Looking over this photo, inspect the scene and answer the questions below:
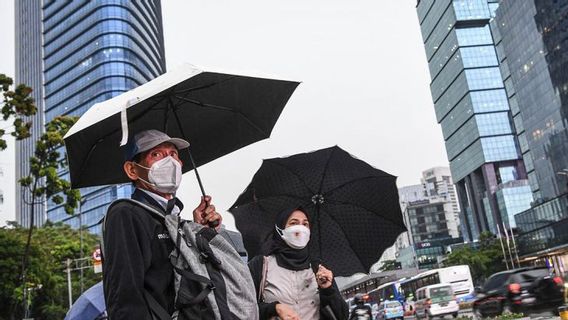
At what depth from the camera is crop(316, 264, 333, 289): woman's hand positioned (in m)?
3.75

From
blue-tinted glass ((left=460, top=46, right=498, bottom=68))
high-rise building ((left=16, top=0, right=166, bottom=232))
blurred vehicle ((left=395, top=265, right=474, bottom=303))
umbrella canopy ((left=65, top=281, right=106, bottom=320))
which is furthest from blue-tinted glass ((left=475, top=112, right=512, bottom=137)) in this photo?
umbrella canopy ((left=65, top=281, right=106, bottom=320))

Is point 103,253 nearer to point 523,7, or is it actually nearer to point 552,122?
point 552,122

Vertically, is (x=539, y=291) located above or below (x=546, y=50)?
below

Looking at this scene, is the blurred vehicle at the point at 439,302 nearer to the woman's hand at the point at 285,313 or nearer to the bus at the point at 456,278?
the bus at the point at 456,278

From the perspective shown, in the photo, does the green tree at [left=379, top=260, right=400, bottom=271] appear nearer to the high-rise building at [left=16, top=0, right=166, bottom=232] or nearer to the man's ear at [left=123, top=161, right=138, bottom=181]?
the high-rise building at [left=16, top=0, right=166, bottom=232]

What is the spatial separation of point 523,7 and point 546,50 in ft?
33.6

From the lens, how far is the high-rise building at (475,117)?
110125mm

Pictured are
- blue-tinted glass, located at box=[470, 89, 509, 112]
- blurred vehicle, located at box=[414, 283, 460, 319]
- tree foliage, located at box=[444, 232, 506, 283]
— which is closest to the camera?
blurred vehicle, located at box=[414, 283, 460, 319]

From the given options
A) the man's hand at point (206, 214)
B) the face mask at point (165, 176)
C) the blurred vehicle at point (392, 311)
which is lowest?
the blurred vehicle at point (392, 311)

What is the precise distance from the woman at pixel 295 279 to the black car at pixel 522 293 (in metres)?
11.8

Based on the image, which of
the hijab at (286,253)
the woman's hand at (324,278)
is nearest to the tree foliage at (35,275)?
the hijab at (286,253)

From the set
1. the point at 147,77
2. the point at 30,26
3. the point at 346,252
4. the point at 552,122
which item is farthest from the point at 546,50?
the point at 30,26

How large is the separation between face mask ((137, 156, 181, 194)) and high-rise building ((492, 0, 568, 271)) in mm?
74153

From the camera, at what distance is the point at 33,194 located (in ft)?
71.9
